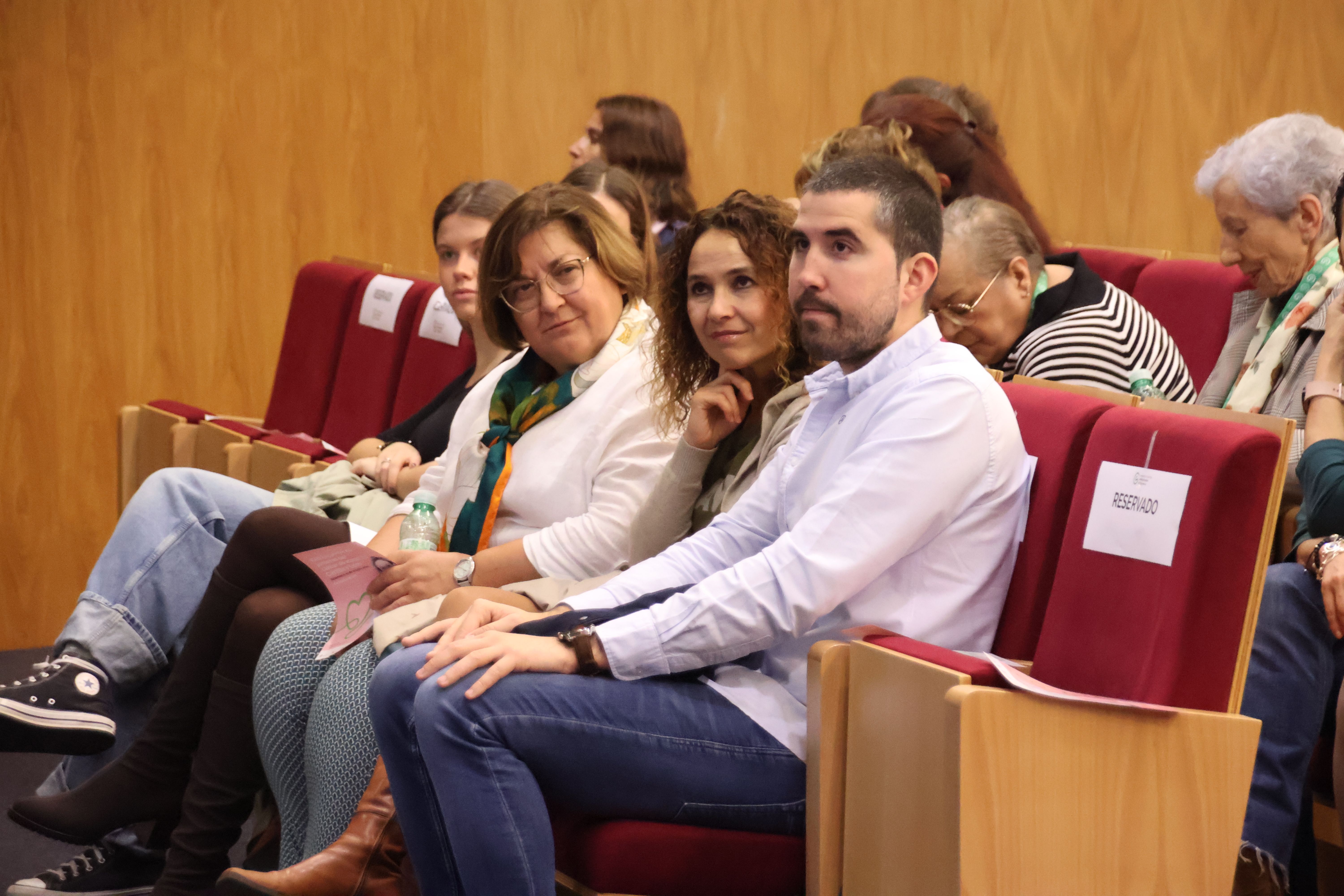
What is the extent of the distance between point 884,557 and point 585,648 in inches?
14.1

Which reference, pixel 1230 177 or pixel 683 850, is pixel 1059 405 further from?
pixel 1230 177

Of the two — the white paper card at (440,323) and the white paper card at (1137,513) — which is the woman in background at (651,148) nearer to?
the white paper card at (440,323)

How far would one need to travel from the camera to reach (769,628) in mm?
1548

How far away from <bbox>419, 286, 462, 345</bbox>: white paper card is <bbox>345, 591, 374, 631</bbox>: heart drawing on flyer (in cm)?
133

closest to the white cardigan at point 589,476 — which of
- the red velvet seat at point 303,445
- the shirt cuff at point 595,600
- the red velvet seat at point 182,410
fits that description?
the shirt cuff at point 595,600

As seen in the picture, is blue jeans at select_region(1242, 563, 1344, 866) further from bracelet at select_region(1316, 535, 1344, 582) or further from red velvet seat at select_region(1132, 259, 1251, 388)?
red velvet seat at select_region(1132, 259, 1251, 388)

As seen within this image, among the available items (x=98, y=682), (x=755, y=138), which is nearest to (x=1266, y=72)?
(x=755, y=138)

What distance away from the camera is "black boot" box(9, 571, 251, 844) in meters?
2.22

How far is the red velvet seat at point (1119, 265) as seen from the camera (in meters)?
2.96

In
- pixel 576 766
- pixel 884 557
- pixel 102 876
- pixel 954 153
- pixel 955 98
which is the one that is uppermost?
pixel 955 98

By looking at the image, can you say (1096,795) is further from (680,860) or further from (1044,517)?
(680,860)

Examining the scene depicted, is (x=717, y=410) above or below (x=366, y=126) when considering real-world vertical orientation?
below

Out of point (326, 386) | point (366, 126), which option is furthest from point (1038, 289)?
point (366, 126)

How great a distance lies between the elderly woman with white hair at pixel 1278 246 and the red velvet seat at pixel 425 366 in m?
1.76
